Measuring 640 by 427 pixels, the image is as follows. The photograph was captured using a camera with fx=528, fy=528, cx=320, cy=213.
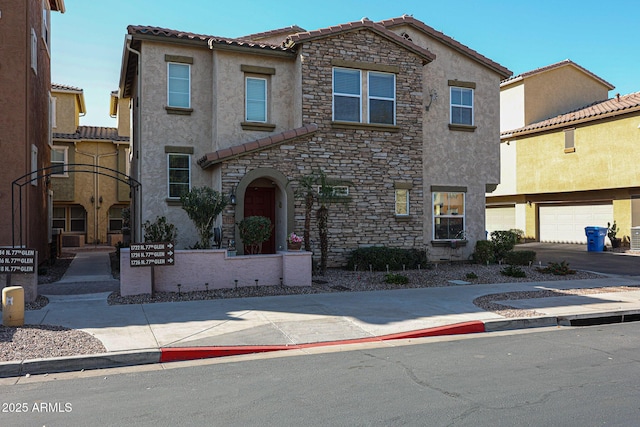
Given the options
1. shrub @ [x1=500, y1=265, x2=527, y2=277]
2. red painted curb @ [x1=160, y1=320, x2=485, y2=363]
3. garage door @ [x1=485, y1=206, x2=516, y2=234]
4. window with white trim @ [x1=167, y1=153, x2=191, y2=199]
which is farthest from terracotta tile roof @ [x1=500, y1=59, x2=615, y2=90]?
red painted curb @ [x1=160, y1=320, x2=485, y2=363]

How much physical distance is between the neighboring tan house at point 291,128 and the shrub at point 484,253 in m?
1.27

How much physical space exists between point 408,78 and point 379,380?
12.8 metres

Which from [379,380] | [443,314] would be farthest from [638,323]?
[379,380]

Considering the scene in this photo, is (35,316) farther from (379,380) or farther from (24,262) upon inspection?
(379,380)

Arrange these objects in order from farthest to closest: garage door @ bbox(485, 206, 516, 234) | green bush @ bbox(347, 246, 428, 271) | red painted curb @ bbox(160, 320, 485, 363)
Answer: garage door @ bbox(485, 206, 516, 234), green bush @ bbox(347, 246, 428, 271), red painted curb @ bbox(160, 320, 485, 363)

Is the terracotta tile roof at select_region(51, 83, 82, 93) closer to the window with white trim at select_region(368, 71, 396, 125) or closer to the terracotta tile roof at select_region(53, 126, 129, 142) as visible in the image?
the terracotta tile roof at select_region(53, 126, 129, 142)

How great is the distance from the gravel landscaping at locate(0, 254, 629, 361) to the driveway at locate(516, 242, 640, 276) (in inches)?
93.1

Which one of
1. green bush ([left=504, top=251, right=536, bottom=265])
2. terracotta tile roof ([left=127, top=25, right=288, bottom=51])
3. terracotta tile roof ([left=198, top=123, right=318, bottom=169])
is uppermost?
terracotta tile roof ([left=127, top=25, right=288, bottom=51])

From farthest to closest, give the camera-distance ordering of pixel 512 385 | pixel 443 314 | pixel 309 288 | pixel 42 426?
pixel 309 288 < pixel 443 314 < pixel 512 385 < pixel 42 426

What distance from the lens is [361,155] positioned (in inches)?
646

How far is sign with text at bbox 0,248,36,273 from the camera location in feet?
32.7

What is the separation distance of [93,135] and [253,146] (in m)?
18.4

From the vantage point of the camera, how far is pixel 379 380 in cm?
623

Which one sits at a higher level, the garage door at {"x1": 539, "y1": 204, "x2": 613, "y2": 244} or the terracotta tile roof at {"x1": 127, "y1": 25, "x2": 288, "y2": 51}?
the terracotta tile roof at {"x1": 127, "y1": 25, "x2": 288, "y2": 51}
